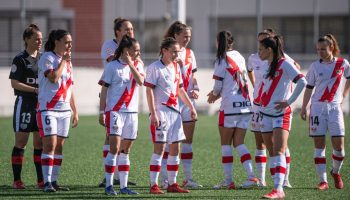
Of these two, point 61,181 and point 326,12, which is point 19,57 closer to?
point 61,181

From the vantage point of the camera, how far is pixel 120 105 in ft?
33.2

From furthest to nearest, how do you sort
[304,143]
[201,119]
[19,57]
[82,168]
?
1. [201,119]
2. [304,143]
3. [82,168]
4. [19,57]

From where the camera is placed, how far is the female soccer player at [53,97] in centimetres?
1030

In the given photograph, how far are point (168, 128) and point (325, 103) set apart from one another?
213 centimetres

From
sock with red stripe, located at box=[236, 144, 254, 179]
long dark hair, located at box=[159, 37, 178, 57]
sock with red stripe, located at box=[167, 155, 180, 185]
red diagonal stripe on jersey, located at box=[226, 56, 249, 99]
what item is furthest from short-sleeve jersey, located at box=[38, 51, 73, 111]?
sock with red stripe, located at box=[236, 144, 254, 179]

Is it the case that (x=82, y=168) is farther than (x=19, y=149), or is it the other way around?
(x=82, y=168)

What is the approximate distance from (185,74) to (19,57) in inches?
87.1

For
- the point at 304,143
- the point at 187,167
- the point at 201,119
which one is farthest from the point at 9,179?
the point at 201,119

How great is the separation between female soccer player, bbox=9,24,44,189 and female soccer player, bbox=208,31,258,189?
2.34m

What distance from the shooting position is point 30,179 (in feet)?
38.6

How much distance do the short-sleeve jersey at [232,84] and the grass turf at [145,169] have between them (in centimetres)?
109

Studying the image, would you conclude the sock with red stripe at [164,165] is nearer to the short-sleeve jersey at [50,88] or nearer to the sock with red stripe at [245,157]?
the sock with red stripe at [245,157]

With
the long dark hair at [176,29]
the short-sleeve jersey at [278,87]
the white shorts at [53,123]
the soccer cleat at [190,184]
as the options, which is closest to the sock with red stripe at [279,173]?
the short-sleeve jersey at [278,87]

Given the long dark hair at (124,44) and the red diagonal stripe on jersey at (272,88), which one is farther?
the long dark hair at (124,44)
